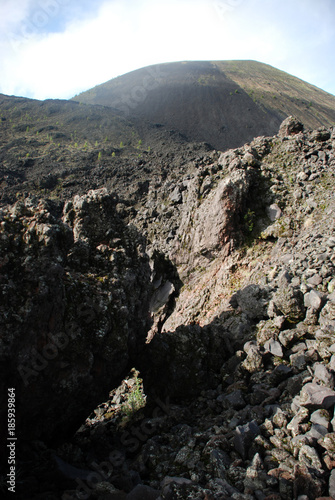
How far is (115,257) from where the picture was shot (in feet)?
17.2

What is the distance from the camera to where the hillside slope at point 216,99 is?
129ft

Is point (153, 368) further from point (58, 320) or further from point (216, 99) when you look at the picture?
point (216, 99)

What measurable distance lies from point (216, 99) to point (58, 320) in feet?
156

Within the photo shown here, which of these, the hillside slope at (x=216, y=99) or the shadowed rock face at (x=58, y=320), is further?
the hillside slope at (x=216, y=99)

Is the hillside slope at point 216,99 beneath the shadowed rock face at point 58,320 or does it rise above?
above

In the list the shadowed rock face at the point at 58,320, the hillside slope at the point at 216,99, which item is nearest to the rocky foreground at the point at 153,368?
the shadowed rock face at the point at 58,320

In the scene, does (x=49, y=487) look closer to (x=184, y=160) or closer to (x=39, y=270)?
(x=39, y=270)

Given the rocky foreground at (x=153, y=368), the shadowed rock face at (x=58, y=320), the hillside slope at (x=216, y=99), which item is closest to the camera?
the rocky foreground at (x=153, y=368)

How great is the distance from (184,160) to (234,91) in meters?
30.8

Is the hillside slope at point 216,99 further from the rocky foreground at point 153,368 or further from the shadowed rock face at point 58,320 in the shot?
the shadowed rock face at point 58,320

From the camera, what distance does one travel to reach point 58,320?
13.3 feet

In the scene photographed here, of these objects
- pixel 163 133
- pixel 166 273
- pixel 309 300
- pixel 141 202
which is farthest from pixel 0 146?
pixel 309 300

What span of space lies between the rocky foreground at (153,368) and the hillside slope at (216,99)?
102ft

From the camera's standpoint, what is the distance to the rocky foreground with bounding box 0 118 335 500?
3312 mm
